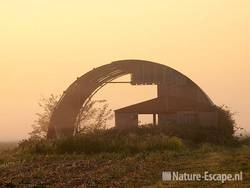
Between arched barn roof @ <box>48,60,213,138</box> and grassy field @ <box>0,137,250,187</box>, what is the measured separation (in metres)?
14.1

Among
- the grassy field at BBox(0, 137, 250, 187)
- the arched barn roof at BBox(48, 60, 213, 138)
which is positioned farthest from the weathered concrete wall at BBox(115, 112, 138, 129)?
the grassy field at BBox(0, 137, 250, 187)

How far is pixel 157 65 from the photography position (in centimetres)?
3672

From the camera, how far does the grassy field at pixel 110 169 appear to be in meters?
14.6

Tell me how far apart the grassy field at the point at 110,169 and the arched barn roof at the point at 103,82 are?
46.3 ft

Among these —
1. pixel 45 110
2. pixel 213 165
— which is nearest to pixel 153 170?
pixel 213 165

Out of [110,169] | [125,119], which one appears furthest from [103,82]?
[110,169]

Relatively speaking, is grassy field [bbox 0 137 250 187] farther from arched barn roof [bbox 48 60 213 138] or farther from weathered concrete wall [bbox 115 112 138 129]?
weathered concrete wall [bbox 115 112 138 129]

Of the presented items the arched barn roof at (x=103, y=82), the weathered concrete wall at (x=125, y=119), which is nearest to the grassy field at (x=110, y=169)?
the arched barn roof at (x=103, y=82)

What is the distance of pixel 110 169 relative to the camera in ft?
57.9

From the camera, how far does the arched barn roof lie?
3697 centimetres

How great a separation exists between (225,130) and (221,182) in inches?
904

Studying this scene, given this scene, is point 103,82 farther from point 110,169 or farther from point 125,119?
point 110,169

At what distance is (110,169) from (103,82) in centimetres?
2104

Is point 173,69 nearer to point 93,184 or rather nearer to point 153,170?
point 153,170
